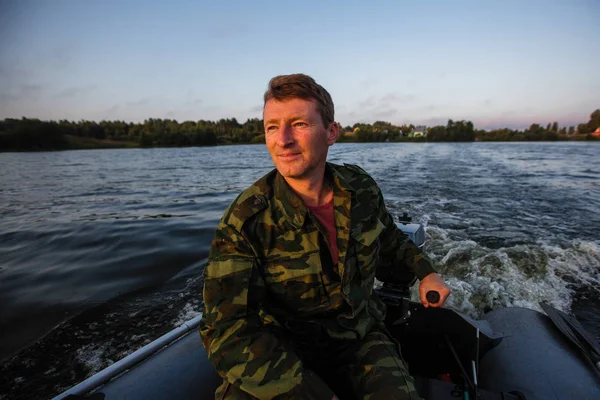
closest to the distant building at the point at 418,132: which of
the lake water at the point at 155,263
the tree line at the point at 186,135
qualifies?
the tree line at the point at 186,135

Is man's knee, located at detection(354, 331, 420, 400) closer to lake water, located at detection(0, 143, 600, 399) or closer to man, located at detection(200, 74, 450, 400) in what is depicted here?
man, located at detection(200, 74, 450, 400)

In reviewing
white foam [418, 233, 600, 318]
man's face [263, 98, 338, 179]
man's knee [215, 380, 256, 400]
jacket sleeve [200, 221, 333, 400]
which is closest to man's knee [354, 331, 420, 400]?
jacket sleeve [200, 221, 333, 400]

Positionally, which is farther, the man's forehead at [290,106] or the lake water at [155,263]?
the lake water at [155,263]

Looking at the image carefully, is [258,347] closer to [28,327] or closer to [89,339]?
[89,339]

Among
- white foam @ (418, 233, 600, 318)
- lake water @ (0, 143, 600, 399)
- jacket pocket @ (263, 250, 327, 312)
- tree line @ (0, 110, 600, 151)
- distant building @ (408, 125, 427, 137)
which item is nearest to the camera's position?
jacket pocket @ (263, 250, 327, 312)

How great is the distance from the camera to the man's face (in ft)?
4.67

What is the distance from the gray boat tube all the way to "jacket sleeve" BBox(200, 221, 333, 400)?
2.66 feet

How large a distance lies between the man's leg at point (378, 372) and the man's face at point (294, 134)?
2.87 ft

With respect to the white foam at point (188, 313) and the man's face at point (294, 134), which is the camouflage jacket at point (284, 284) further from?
the white foam at point (188, 313)

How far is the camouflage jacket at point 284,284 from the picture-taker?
1.17 meters

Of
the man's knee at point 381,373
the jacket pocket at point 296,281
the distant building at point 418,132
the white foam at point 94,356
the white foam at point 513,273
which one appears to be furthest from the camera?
the distant building at point 418,132

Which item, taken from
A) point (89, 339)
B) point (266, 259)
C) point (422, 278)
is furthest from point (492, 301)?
point (89, 339)

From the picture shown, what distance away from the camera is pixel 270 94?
4.79 feet

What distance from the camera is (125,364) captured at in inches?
68.3
